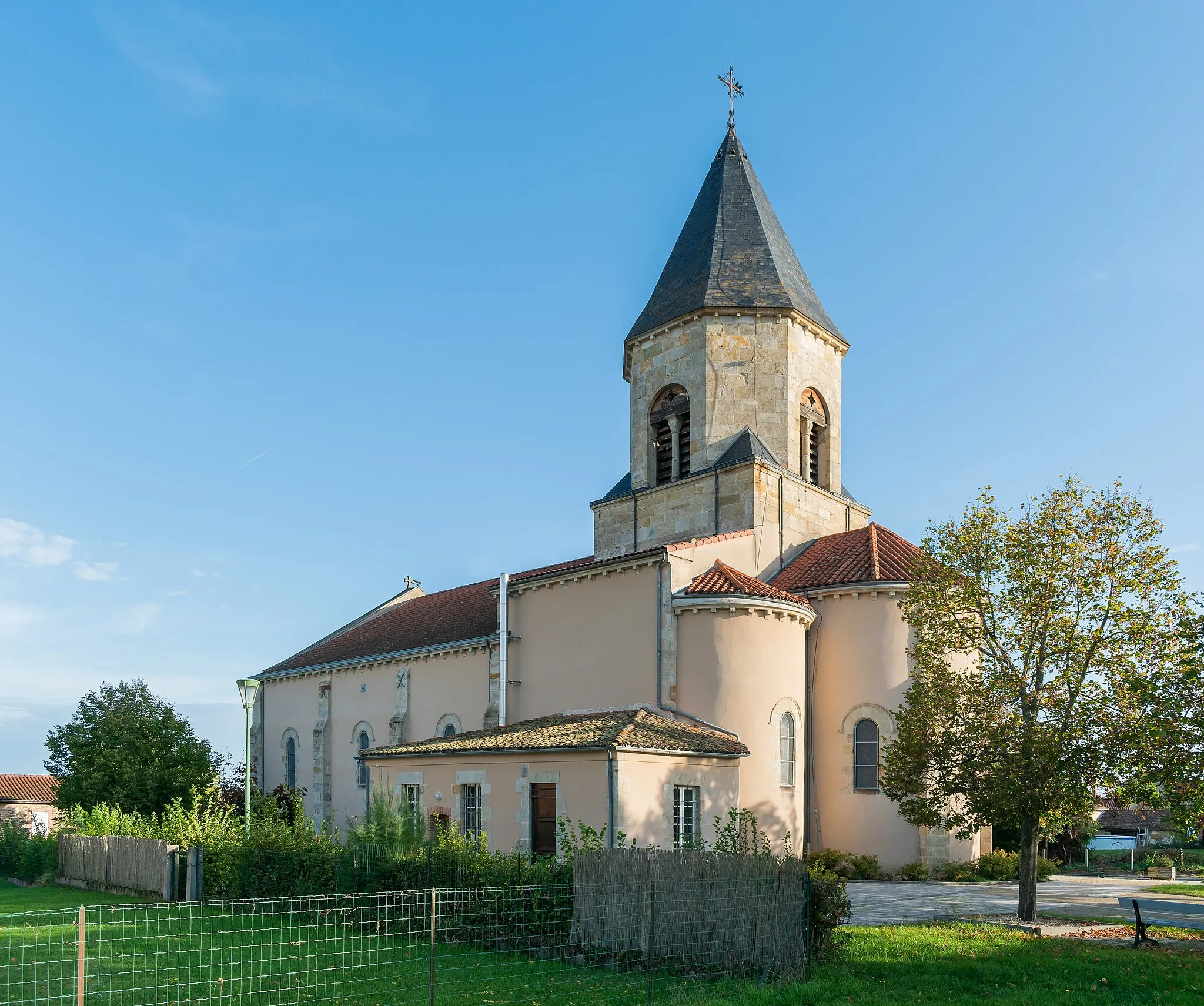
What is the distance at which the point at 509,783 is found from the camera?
2161 centimetres

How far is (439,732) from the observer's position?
31781 mm

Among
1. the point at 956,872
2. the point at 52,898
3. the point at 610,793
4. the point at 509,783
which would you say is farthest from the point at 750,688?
the point at 52,898

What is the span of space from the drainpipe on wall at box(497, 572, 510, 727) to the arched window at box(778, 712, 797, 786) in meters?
7.73

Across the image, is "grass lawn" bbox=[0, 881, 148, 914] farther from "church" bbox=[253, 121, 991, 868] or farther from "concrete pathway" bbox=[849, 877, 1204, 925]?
"concrete pathway" bbox=[849, 877, 1204, 925]

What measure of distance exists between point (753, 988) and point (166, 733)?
27.0 metres

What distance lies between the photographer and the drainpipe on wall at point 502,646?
91.7 ft

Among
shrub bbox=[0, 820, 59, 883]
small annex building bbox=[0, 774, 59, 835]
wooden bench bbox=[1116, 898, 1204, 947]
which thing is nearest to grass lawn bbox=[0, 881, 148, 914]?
shrub bbox=[0, 820, 59, 883]

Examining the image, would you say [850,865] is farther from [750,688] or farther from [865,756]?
[750,688]

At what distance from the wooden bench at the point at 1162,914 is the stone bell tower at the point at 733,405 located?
1371cm

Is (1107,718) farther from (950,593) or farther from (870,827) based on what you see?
(870,827)

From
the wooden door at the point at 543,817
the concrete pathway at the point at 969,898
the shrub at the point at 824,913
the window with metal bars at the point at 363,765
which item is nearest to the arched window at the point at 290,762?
the window with metal bars at the point at 363,765

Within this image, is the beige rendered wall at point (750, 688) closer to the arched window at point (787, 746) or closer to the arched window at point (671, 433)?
the arched window at point (787, 746)

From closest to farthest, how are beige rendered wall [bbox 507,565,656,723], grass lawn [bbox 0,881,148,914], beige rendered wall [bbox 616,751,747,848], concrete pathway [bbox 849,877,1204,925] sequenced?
concrete pathway [bbox 849,877,1204,925] → beige rendered wall [bbox 616,751,747,848] → grass lawn [bbox 0,881,148,914] → beige rendered wall [bbox 507,565,656,723]

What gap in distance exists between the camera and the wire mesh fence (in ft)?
38.5
